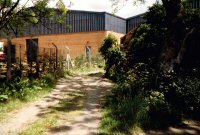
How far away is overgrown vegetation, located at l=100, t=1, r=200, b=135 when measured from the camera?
29.9 feet

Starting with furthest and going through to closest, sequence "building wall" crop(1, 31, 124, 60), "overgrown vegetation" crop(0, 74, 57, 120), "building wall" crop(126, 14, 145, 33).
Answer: "building wall" crop(126, 14, 145, 33), "building wall" crop(1, 31, 124, 60), "overgrown vegetation" crop(0, 74, 57, 120)

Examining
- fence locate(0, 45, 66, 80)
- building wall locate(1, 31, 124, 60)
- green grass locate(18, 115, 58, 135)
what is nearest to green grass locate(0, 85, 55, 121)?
green grass locate(18, 115, 58, 135)

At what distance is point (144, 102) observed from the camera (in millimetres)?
9875

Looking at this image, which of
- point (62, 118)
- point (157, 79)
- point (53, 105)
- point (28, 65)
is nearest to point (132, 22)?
point (28, 65)

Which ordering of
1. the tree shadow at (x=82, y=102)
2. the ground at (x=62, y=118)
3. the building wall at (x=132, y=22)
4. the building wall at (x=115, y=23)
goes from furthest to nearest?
1. the building wall at (x=132, y=22)
2. the building wall at (x=115, y=23)
3. the tree shadow at (x=82, y=102)
4. the ground at (x=62, y=118)

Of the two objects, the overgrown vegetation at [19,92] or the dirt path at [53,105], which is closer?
the dirt path at [53,105]

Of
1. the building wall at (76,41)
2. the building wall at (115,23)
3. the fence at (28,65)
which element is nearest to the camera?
the fence at (28,65)

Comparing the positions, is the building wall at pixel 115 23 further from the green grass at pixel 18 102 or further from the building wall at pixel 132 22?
the green grass at pixel 18 102

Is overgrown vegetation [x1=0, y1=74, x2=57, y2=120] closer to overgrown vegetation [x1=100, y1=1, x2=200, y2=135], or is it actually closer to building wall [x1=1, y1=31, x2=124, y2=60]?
overgrown vegetation [x1=100, y1=1, x2=200, y2=135]

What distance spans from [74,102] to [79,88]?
11.8 ft

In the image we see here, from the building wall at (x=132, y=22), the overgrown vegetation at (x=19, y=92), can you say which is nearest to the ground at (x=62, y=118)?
the overgrown vegetation at (x=19, y=92)

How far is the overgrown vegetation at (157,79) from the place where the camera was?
9102 mm

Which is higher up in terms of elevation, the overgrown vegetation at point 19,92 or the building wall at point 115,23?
the building wall at point 115,23

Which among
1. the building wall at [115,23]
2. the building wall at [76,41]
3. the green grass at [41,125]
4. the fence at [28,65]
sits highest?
the building wall at [115,23]
